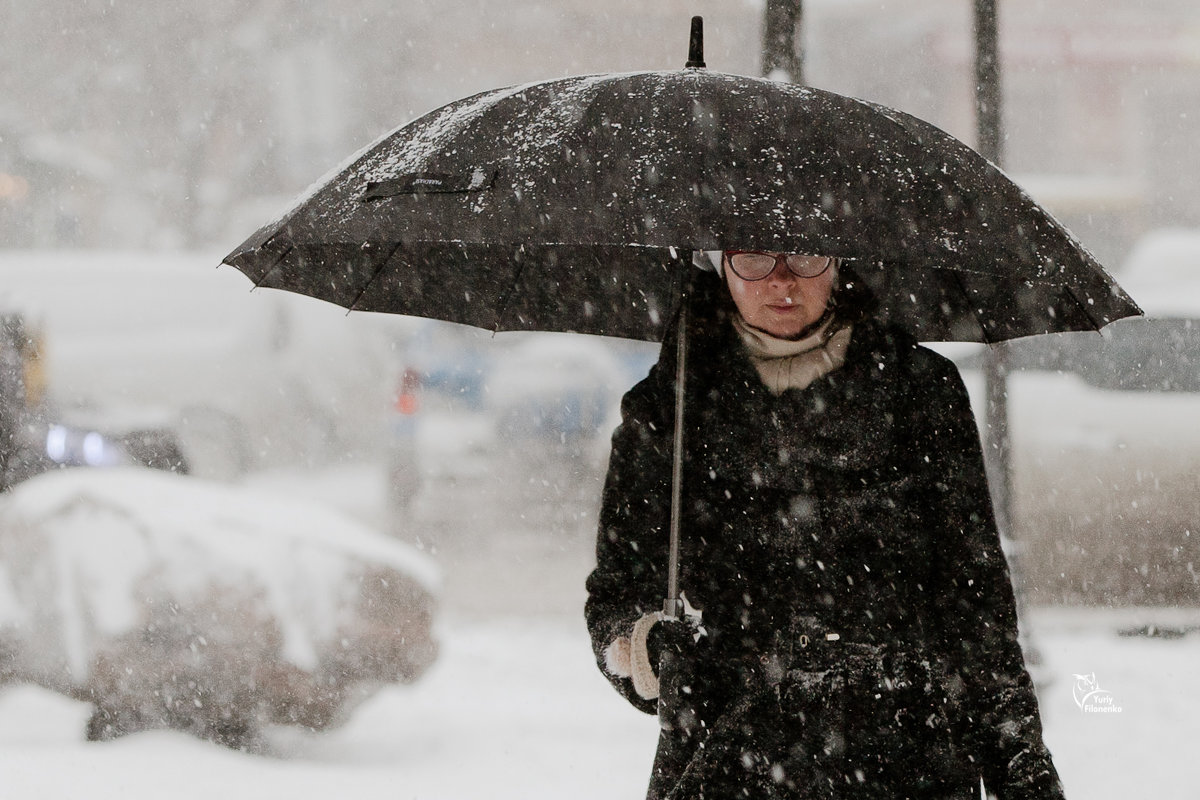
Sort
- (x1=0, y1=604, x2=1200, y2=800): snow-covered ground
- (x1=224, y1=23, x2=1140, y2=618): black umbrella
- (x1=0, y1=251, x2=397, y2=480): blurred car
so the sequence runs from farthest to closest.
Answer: (x1=0, y1=251, x2=397, y2=480): blurred car
(x1=0, y1=604, x2=1200, y2=800): snow-covered ground
(x1=224, y1=23, x2=1140, y2=618): black umbrella

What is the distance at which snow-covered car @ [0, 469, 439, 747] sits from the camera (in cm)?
431

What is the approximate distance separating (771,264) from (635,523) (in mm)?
484

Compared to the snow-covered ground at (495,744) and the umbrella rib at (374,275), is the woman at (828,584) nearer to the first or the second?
the umbrella rib at (374,275)

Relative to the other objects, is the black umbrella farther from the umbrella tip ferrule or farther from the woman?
the woman

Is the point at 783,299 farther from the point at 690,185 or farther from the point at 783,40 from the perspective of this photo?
the point at 783,40

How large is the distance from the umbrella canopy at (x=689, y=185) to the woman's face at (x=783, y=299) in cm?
18

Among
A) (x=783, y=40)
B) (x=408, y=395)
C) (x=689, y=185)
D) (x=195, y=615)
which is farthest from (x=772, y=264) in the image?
(x=408, y=395)

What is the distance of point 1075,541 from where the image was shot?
26.4 ft

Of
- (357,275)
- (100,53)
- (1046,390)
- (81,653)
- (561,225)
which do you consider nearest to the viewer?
(561,225)

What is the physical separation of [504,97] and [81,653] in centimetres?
303

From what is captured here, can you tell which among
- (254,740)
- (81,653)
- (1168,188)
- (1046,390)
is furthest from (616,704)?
(1168,188)

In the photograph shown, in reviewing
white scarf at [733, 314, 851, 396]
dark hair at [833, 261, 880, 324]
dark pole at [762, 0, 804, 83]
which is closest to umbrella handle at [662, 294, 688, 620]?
white scarf at [733, 314, 851, 396]

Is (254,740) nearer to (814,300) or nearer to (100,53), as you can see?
(814,300)

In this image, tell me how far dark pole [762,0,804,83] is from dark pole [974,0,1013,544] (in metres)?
0.93
